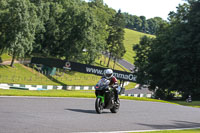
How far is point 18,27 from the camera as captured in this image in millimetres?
65562

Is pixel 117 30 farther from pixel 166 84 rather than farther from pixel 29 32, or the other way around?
pixel 166 84

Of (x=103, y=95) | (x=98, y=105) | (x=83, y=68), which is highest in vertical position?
(x=83, y=68)

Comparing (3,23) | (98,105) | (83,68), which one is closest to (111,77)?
(98,105)

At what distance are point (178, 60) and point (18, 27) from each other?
3235cm

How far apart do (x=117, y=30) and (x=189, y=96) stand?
2341 inches

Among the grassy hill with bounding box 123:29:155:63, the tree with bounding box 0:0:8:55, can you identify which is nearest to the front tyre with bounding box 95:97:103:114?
the tree with bounding box 0:0:8:55

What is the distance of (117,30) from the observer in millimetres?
102125

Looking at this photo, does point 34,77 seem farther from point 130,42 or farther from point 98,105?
point 130,42

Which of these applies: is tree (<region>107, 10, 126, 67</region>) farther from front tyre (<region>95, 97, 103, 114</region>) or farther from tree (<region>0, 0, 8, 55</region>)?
front tyre (<region>95, 97, 103, 114</region>)

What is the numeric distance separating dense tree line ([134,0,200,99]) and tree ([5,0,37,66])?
24.2 metres

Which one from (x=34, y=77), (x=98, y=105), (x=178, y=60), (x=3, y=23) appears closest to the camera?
(x=98, y=105)

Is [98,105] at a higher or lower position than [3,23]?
lower

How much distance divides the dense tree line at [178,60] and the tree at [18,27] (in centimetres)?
2421

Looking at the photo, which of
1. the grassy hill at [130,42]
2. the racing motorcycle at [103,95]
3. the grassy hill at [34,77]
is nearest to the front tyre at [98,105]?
the racing motorcycle at [103,95]
